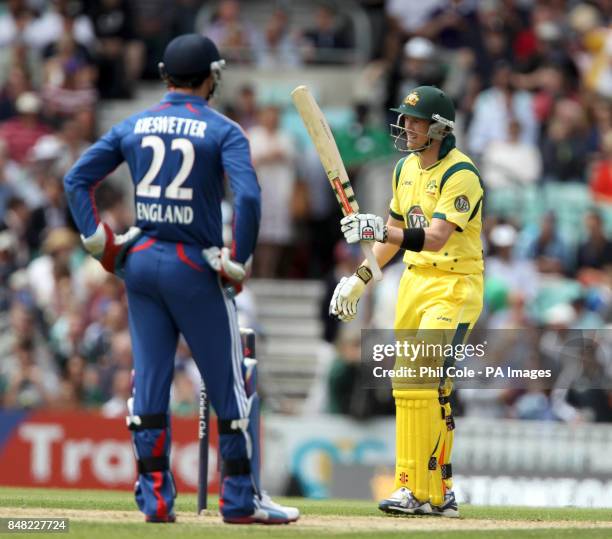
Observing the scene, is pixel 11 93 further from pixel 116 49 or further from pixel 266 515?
pixel 266 515

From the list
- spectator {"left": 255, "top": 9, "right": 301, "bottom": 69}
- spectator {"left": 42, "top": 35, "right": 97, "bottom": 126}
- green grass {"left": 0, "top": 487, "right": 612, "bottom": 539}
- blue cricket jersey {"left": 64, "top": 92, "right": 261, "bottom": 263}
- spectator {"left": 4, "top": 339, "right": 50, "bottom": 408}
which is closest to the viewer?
green grass {"left": 0, "top": 487, "right": 612, "bottom": 539}

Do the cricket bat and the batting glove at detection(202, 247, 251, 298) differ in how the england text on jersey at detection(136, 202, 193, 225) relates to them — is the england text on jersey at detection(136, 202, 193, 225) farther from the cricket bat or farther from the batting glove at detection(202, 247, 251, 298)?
the cricket bat

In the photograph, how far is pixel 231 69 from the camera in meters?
21.4

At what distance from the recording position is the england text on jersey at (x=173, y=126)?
905 centimetres

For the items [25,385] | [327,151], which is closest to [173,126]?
[327,151]

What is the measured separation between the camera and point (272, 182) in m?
19.4

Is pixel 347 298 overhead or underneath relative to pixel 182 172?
underneath

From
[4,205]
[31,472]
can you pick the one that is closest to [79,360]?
[31,472]

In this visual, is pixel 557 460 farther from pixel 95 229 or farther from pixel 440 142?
pixel 95 229

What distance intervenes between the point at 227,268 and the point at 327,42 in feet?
43.2

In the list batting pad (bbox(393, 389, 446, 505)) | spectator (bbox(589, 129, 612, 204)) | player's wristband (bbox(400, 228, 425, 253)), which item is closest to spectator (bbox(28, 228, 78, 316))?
spectator (bbox(589, 129, 612, 204))

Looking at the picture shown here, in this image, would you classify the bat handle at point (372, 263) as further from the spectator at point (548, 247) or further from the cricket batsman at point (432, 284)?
the spectator at point (548, 247)

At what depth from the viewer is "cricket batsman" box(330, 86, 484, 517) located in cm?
1021

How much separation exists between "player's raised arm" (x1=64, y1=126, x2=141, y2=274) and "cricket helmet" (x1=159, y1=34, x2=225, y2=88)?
455 mm
